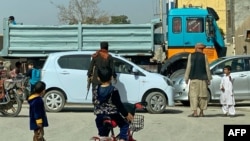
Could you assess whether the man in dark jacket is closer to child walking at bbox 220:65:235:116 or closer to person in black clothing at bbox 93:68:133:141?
child walking at bbox 220:65:235:116

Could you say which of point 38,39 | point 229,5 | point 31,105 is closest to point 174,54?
point 38,39

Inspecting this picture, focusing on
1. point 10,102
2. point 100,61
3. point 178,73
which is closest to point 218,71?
point 178,73

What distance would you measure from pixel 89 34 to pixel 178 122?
24.3 ft

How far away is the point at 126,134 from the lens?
325 inches

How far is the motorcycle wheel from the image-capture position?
15.9m

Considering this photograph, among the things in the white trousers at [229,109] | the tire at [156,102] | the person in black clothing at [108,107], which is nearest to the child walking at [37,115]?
the person in black clothing at [108,107]

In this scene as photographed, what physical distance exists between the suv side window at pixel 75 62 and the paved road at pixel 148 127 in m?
1.37

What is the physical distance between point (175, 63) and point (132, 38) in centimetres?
198

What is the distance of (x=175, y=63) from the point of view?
2180 centimetres

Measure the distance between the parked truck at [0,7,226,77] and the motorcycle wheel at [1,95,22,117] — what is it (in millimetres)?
5379

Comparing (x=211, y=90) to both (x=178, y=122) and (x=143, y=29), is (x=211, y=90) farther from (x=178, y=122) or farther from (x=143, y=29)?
(x=178, y=122)

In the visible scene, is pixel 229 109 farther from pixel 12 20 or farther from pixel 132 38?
pixel 12 20

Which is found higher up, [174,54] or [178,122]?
[174,54]

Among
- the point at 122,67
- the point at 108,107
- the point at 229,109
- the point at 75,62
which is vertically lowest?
the point at 229,109
